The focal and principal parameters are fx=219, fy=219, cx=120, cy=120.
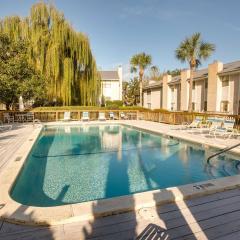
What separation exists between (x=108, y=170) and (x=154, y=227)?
13.1ft

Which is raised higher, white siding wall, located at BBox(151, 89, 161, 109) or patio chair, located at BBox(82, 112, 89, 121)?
white siding wall, located at BBox(151, 89, 161, 109)

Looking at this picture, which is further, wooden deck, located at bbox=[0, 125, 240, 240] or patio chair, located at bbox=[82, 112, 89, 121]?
patio chair, located at bbox=[82, 112, 89, 121]

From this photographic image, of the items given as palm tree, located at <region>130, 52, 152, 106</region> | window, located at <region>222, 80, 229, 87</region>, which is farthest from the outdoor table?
window, located at <region>222, 80, 229, 87</region>

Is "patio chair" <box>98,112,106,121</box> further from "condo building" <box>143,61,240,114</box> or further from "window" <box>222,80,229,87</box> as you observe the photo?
"window" <box>222,80,229,87</box>

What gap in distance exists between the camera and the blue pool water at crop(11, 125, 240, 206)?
16.6 ft

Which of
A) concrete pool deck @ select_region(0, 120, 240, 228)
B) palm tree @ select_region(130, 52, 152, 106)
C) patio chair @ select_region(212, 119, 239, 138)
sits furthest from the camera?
palm tree @ select_region(130, 52, 152, 106)

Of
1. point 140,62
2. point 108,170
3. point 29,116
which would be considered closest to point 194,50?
point 140,62

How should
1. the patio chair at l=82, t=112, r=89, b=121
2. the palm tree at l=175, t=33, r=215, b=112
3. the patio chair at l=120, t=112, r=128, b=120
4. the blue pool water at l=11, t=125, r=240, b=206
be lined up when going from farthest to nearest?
1. the palm tree at l=175, t=33, r=215, b=112
2. the patio chair at l=120, t=112, r=128, b=120
3. the patio chair at l=82, t=112, r=89, b=121
4. the blue pool water at l=11, t=125, r=240, b=206

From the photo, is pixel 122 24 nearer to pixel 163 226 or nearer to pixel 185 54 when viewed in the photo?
pixel 185 54

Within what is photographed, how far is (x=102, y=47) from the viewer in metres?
23.1

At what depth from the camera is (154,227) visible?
108 inches

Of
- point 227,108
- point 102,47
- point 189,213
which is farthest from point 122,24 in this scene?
point 189,213

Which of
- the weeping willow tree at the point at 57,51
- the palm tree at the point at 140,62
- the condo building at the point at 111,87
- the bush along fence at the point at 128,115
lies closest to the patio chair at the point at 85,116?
the bush along fence at the point at 128,115

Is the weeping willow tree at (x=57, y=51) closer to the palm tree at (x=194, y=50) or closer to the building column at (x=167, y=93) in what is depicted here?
the palm tree at (x=194, y=50)
